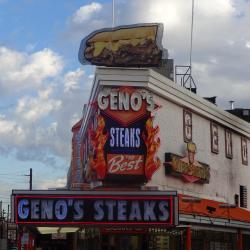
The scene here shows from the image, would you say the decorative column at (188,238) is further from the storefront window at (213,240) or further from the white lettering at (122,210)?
the white lettering at (122,210)

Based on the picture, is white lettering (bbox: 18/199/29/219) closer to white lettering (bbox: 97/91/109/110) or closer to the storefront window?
white lettering (bbox: 97/91/109/110)

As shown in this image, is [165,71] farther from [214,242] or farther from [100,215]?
[100,215]

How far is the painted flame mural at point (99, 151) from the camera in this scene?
27719 mm

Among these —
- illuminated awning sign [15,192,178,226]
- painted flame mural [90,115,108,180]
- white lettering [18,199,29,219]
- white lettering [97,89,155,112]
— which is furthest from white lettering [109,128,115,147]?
white lettering [18,199,29,219]

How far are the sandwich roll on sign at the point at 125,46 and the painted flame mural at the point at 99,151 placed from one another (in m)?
3.15

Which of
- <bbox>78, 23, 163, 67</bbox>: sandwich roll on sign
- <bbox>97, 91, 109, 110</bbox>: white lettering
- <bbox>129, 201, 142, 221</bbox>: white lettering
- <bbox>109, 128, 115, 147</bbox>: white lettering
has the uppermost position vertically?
<bbox>78, 23, 163, 67</bbox>: sandwich roll on sign

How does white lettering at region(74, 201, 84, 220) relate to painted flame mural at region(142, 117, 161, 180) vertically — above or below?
below

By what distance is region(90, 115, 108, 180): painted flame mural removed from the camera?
27.7m

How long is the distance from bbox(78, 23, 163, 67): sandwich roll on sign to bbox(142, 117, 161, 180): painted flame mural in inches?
122

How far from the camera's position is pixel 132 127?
2841 centimetres

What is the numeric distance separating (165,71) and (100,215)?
1560 cm

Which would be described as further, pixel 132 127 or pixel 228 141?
pixel 228 141

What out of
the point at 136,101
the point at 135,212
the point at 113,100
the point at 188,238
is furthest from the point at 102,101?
the point at 188,238

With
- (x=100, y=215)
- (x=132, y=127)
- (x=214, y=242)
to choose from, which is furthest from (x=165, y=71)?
(x=100, y=215)
